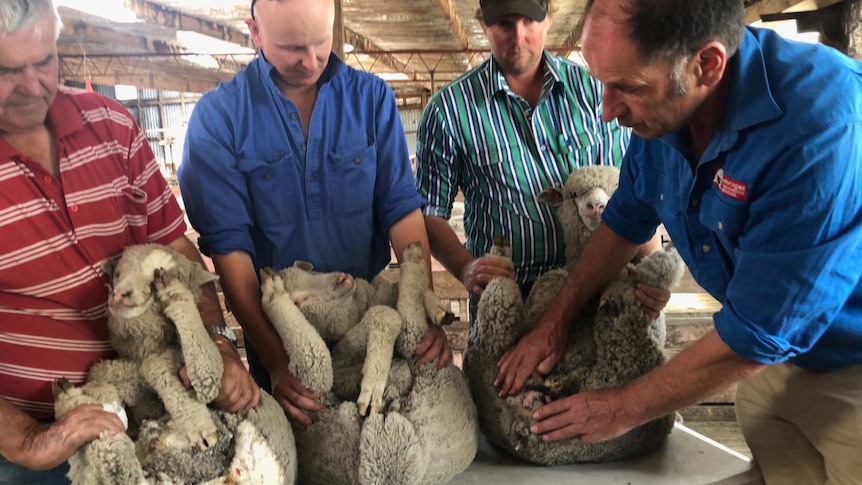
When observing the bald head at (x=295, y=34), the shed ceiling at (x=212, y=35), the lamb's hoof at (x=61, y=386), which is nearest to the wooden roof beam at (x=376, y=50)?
the shed ceiling at (x=212, y=35)

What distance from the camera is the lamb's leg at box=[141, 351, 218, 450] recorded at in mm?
1324

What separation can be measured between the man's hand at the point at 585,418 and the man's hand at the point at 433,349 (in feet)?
1.05

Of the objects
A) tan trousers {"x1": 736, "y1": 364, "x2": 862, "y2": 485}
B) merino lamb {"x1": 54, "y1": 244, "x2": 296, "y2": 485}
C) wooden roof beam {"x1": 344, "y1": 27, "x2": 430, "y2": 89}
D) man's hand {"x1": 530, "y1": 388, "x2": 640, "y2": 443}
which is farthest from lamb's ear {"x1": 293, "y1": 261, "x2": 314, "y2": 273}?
wooden roof beam {"x1": 344, "y1": 27, "x2": 430, "y2": 89}

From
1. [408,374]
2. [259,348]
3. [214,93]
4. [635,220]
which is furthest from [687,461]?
[214,93]

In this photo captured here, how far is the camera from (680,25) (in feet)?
4.04

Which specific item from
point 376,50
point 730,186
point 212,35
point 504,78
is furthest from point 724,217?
point 376,50

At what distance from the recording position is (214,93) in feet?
6.27

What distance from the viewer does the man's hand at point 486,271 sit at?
1880mm

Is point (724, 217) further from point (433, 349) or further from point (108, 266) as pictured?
point (108, 266)

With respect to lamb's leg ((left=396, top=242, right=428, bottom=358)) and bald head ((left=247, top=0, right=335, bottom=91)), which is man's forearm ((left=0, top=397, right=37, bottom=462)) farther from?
bald head ((left=247, top=0, right=335, bottom=91))

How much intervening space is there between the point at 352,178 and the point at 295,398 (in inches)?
29.6

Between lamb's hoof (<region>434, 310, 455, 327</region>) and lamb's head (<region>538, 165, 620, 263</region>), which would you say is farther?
lamb's head (<region>538, 165, 620, 263</region>)

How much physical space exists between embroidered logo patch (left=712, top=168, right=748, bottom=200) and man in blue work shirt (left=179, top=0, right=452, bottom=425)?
2.76 ft

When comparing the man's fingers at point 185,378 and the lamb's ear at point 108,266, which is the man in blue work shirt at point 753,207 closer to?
the man's fingers at point 185,378
